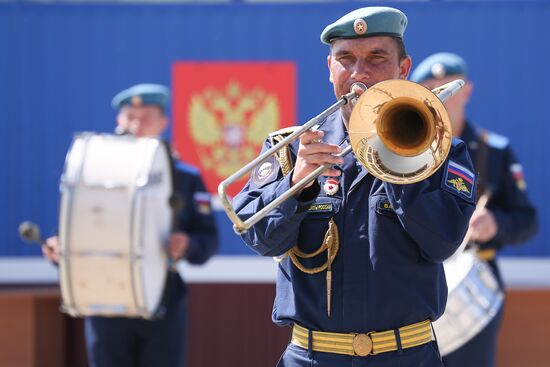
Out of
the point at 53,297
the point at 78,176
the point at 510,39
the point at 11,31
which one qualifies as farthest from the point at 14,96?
the point at 510,39

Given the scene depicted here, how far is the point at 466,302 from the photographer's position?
5012 millimetres

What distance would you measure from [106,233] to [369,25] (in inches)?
105

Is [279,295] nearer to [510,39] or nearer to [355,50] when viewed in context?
[355,50]

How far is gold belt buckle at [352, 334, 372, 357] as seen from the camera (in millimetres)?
3205

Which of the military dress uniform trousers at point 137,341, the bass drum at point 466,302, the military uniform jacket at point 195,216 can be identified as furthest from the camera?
the military uniform jacket at point 195,216

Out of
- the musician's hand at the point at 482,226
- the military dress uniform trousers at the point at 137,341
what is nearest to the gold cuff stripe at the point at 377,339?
the musician's hand at the point at 482,226

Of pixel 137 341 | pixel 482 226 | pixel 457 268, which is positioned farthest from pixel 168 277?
pixel 482 226

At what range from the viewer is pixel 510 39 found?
25.5 ft

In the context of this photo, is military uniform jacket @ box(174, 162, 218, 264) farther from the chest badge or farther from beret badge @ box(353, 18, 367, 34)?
beret badge @ box(353, 18, 367, 34)

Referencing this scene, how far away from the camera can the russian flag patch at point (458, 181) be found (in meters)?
3.22

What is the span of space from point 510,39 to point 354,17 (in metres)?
4.78

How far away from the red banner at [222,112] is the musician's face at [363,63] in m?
4.53

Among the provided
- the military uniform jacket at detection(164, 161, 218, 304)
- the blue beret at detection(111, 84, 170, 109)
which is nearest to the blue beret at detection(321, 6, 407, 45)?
the military uniform jacket at detection(164, 161, 218, 304)

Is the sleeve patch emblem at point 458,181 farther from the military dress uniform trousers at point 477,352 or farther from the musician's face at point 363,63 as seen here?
the military dress uniform trousers at point 477,352
